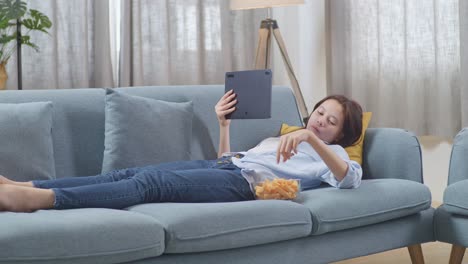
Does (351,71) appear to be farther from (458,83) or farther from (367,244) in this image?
(367,244)

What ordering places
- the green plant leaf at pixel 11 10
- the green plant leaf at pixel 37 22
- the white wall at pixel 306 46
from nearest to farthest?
the green plant leaf at pixel 11 10, the green plant leaf at pixel 37 22, the white wall at pixel 306 46

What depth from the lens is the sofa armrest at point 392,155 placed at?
9.82 ft

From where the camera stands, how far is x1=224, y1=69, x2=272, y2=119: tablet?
2.92 meters

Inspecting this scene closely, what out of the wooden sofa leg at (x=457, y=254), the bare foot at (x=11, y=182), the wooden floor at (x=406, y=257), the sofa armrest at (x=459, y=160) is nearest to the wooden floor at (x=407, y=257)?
the wooden floor at (x=406, y=257)

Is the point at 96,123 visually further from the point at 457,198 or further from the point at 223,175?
the point at 457,198

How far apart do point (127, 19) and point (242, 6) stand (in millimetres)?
708

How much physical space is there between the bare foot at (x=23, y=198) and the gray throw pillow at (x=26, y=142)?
1.26ft

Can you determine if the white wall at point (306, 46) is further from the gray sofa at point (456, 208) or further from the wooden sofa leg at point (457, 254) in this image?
the wooden sofa leg at point (457, 254)

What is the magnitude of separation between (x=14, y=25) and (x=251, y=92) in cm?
182

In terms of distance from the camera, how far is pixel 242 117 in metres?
2.96

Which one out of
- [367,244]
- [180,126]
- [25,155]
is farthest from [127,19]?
[367,244]

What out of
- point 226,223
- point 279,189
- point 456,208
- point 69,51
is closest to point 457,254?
point 456,208

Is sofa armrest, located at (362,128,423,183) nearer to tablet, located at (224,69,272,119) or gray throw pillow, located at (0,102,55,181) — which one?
tablet, located at (224,69,272,119)

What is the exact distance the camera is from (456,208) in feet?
9.09
